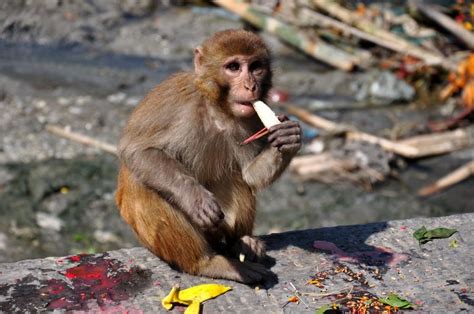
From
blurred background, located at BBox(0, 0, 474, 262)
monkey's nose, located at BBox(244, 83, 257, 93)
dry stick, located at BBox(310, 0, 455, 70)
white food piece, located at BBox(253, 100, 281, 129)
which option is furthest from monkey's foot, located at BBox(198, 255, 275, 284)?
dry stick, located at BBox(310, 0, 455, 70)

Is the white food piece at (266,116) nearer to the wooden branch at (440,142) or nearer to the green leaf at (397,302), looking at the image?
the green leaf at (397,302)

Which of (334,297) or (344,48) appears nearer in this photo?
(334,297)

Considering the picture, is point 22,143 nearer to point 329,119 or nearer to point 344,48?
point 329,119

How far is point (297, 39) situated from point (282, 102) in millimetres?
1788

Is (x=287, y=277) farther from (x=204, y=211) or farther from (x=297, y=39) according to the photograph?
(x=297, y=39)

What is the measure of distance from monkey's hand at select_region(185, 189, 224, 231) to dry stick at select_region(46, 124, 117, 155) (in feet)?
14.2

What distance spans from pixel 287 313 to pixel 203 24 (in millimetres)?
8859

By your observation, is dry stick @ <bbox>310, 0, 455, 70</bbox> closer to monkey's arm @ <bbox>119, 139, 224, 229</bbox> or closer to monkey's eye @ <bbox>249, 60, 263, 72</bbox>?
monkey's eye @ <bbox>249, 60, 263, 72</bbox>

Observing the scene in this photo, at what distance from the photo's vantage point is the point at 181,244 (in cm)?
412

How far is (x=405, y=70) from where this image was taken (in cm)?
1078

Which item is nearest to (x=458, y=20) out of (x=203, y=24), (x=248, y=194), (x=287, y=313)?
(x=203, y=24)

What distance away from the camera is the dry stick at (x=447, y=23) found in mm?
10586

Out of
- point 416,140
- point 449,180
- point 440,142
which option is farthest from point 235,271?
point 440,142

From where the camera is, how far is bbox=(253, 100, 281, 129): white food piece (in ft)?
13.4
